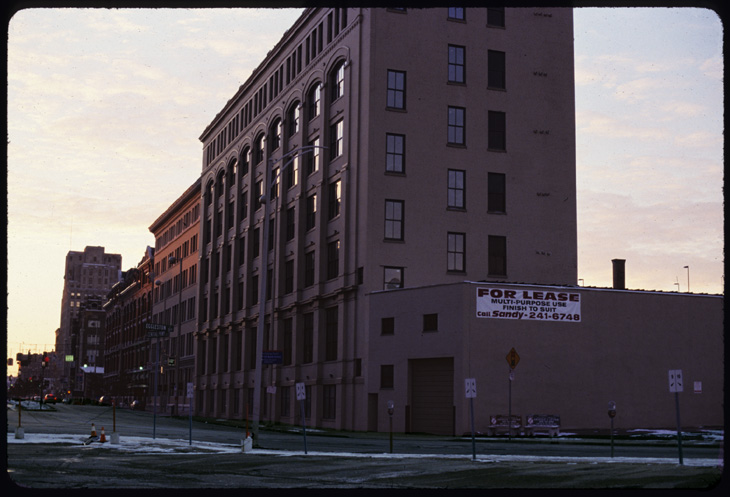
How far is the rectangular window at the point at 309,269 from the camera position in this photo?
63.3 m

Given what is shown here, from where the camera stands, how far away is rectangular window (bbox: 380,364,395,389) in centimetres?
5166

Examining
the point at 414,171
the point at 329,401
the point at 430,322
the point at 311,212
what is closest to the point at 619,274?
the point at 414,171

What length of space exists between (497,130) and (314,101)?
45.3 ft

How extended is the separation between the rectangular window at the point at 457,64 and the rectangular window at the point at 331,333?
52.7 feet

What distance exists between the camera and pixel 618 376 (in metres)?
49.8

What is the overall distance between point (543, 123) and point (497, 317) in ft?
55.7

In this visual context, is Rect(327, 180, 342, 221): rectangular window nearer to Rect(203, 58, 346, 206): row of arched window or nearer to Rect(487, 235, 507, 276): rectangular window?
Rect(203, 58, 346, 206): row of arched window

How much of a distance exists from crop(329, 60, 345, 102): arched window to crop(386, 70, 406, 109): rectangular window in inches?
164

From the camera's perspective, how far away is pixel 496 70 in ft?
193

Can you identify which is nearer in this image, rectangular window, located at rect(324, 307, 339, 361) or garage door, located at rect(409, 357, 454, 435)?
garage door, located at rect(409, 357, 454, 435)

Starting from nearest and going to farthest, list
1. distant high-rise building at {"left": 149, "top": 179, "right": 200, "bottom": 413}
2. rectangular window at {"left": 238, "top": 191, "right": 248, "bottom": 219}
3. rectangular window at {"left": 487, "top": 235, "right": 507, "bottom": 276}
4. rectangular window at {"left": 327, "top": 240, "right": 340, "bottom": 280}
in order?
rectangular window at {"left": 487, "top": 235, "right": 507, "bottom": 276} → rectangular window at {"left": 327, "top": 240, "right": 340, "bottom": 280} → rectangular window at {"left": 238, "top": 191, "right": 248, "bottom": 219} → distant high-rise building at {"left": 149, "top": 179, "right": 200, "bottom": 413}

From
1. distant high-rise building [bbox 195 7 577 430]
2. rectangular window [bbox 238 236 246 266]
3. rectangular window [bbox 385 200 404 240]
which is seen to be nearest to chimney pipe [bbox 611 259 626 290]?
distant high-rise building [bbox 195 7 577 430]

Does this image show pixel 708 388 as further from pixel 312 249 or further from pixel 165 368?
pixel 165 368

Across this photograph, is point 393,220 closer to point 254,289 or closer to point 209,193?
point 254,289
